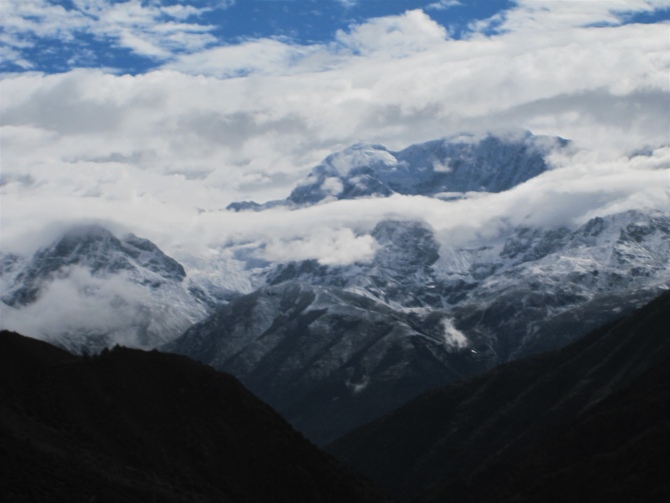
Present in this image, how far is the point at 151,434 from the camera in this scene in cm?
14212

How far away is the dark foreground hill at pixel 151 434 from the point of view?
123 metres

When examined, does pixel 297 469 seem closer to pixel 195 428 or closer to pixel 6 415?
pixel 195 428

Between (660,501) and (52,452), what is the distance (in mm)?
74709

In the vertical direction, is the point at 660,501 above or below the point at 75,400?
below

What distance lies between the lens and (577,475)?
178875 mm

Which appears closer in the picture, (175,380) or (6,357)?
(6,357)

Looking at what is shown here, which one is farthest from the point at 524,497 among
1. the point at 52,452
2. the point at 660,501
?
the point at 52,452

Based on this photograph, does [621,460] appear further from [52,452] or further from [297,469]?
[52,452]

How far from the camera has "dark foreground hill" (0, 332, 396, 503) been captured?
123438 mm

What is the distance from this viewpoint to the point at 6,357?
14288 cm

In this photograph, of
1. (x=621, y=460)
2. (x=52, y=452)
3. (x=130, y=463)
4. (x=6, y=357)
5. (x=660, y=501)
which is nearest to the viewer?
(x=52, y=452)

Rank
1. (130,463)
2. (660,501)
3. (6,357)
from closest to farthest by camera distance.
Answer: (130,463) → (6,357) → (660,501)

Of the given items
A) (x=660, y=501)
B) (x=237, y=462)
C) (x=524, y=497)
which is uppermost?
(x=237, y=462)

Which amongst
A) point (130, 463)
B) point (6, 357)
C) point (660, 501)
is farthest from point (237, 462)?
point (660, 501)
